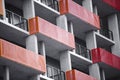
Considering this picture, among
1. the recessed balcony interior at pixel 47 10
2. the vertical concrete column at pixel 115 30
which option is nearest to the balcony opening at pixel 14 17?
the recessed balcony interior at pixel 47 10

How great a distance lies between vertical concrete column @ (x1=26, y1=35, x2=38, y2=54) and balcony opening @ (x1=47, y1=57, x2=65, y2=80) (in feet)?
12.4

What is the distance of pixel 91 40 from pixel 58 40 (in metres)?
7.28

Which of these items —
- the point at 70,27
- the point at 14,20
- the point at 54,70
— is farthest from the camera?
the point at 70,27

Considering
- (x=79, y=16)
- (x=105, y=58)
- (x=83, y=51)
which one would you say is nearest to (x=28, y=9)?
(x=79, y=16)

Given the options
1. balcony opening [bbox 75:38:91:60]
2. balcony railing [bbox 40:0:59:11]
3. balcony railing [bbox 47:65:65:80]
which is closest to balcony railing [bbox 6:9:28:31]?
balcony railing [bbox 40:0:59:11]

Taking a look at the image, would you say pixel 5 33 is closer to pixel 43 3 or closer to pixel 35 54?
pixel 35 54

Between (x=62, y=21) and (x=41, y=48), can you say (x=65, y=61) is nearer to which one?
(x=41, y=48)

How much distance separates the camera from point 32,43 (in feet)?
130

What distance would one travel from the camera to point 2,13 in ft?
119

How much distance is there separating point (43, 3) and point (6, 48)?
9730mm

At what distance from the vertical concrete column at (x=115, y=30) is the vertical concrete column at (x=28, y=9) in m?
13.5

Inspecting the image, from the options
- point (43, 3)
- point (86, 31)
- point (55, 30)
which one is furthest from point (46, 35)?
point (86, 31)

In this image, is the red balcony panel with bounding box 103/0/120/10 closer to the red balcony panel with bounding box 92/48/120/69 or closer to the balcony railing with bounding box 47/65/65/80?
the red balcony panel with bounding box 92/48/120/69

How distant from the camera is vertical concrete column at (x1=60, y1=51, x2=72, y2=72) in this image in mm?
42684
